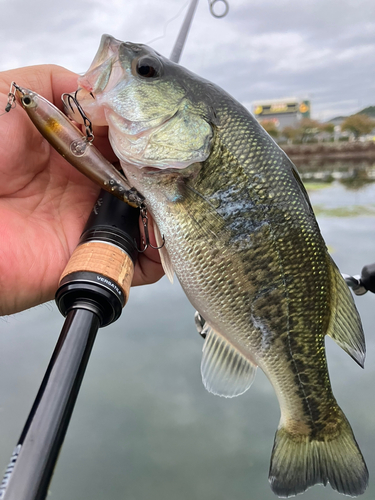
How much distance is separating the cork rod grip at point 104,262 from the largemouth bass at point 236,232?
0.17 metres

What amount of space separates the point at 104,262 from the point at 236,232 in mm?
434

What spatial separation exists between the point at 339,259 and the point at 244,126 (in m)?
4.82

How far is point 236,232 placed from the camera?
1.13 meters

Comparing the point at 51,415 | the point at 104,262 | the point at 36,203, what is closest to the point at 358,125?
the point at 36,203

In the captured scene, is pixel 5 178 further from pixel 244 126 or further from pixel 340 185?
pixel 340 185

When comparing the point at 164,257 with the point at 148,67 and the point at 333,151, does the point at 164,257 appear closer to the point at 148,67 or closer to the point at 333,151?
the point at 148,67

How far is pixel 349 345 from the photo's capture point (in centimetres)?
123

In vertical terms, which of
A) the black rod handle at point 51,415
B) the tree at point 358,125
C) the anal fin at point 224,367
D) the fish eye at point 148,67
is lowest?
the black rod handle at point 51,415

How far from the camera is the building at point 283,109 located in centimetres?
6825

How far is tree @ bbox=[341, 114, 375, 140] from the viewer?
42.3 meters

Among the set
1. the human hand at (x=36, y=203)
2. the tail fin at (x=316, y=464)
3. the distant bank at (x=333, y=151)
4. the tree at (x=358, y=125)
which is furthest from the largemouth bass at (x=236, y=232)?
the tree at (x=358, y=125)

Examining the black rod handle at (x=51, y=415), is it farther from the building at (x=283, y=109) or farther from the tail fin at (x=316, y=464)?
the building at (x=283, y=109)

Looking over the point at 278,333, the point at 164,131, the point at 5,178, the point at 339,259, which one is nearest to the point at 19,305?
the point at 5,178

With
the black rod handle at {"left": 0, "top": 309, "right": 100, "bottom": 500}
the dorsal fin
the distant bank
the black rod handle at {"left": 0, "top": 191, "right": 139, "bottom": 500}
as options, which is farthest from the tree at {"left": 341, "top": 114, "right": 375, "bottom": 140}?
the black rod handle at {"left": 0, "top": 309, "right": 100, "bottom": 500}
